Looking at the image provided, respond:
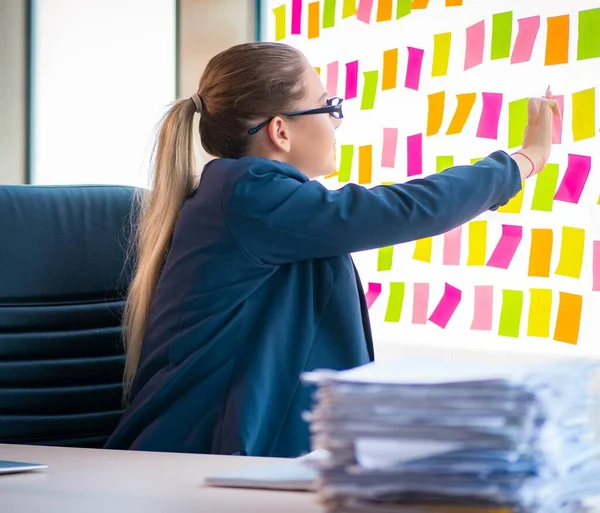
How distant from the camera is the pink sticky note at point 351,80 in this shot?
98.4 inches

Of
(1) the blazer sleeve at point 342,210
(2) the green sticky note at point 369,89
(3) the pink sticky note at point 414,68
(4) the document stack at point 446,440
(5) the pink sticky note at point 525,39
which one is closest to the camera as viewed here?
(4) the document stack at point 446,440

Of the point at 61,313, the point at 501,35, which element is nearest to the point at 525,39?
the point at 501,35

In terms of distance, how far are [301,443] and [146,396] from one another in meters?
0.26

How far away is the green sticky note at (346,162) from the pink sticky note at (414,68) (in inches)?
9.7

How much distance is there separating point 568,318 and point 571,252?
148mm

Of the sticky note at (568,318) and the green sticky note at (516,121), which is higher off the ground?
the green sticky note at (516,121)

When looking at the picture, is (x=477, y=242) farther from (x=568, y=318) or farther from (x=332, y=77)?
(x=332, y=77)

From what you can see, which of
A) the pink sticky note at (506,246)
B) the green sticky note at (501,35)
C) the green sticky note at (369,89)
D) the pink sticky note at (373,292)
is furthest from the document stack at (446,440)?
the green sticky note at (369,89)

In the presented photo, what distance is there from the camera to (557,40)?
2.08 m

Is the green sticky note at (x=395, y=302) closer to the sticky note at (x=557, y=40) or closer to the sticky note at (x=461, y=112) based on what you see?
the sticky note at (x=461, y=112)

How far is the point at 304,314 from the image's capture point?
1.46 m

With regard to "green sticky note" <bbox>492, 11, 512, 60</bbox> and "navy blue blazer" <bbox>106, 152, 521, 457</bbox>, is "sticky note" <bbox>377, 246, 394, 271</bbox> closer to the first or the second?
"green sticky note" <bbox>492, 11, 512, 60</bbox>

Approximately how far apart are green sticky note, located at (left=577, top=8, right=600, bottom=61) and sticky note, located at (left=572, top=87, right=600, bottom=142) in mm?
80

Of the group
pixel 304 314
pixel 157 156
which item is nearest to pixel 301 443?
Answer: pixel 304 314
